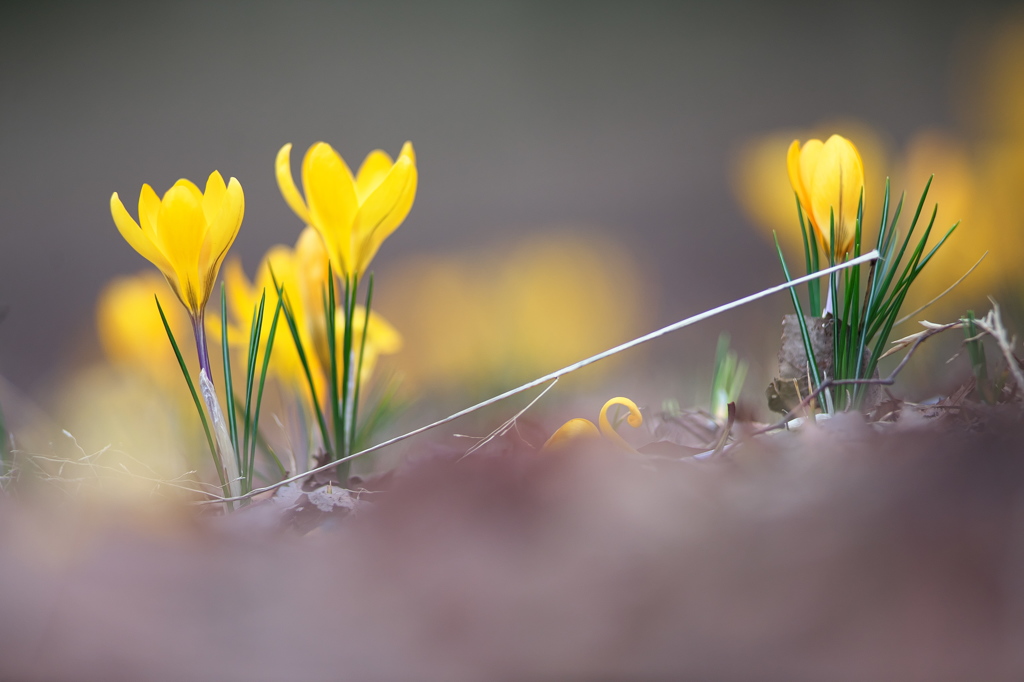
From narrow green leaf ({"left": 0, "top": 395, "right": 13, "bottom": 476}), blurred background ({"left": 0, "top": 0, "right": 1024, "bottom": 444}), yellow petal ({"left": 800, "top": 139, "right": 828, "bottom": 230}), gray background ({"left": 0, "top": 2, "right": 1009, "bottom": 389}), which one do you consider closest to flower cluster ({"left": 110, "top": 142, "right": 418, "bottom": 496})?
narrow green leaf ({"left": 0, "top": 395, "right": 13, "bottom": 476})

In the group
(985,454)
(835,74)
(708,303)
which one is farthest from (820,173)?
(835,74)

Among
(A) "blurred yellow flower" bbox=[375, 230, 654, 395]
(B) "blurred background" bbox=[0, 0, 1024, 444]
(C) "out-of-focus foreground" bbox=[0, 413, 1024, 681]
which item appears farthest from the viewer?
(B) "blurred background" bbox=[0, 0, 1024, 444]

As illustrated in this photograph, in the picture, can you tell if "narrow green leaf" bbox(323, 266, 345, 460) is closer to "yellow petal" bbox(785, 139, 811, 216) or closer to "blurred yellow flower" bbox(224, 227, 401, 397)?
"blurred yellow flower" bbox(224, 227, 401, 397)

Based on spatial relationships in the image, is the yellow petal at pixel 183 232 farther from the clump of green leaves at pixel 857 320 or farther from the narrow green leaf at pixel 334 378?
the clump of green leaves at pixel 857 320

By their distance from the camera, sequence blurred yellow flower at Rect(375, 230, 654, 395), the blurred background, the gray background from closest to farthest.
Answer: blurred yellow flower at Rect(375, 230, 654, 395), the blurred background, the gray background

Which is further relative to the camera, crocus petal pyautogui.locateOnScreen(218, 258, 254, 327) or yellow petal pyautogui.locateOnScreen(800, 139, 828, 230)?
crocus petal pyautogui.locateOnScreen(218, 258, 254, 327)

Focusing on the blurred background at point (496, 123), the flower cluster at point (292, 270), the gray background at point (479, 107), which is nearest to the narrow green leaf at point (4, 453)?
the flower cluster at point (292, 270)
